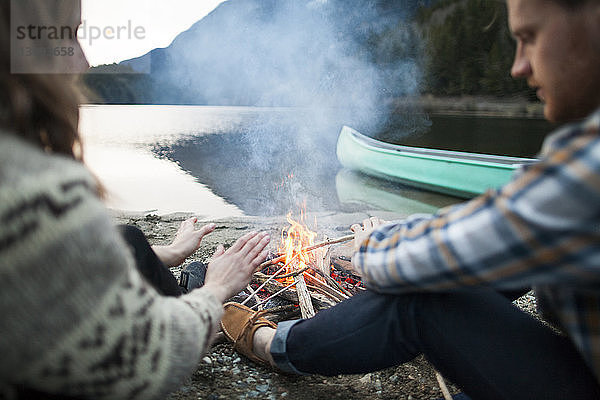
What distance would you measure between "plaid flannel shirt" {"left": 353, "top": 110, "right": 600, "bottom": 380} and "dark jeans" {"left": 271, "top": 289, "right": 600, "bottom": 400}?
0.53 ft

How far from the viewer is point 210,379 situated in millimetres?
2014

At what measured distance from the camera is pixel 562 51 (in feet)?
3.03

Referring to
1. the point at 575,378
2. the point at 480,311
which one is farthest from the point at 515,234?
the point at 575,378

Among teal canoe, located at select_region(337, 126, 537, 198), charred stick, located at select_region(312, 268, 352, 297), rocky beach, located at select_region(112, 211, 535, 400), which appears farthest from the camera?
teal canoe, located at select_region(337, 126, 537, 198)

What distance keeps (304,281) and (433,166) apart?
6592 mm

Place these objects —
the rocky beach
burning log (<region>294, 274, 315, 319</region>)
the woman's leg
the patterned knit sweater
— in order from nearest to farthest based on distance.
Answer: the patterned knit sweater → the woman's leg → the rocky beach → burning log (<region>294, 274, 315, 319</region>)

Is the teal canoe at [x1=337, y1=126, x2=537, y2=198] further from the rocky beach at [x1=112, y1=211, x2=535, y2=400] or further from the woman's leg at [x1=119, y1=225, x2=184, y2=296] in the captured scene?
the woman's leg at [x1=119, y1=225, x2=184, y2=296]

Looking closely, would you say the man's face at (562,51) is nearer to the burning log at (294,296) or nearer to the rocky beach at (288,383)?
the rocky beach at (288,383)

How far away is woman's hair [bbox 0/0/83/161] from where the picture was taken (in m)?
0.74

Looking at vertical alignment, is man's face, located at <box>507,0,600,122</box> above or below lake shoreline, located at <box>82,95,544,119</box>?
below

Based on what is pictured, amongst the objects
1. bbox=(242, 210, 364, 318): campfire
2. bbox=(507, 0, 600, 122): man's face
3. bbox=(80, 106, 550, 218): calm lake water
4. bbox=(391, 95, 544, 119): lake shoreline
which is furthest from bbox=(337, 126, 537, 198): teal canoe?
bbox=(391, 95, 544, 119): lake shoreline

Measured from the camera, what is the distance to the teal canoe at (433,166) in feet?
24.0

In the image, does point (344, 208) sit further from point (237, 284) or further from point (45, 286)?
point (45, 286)

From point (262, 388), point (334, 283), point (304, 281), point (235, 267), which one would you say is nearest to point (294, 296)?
point (304, 281)
